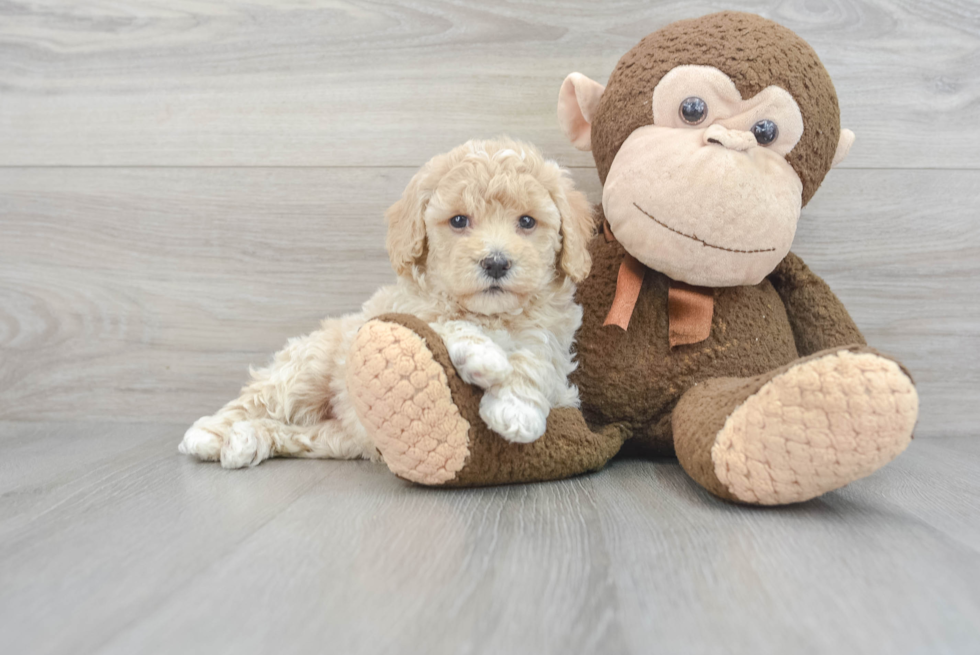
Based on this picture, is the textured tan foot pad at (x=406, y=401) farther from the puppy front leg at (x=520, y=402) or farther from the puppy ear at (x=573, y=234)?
the puppy ear at (x=573, y=234)

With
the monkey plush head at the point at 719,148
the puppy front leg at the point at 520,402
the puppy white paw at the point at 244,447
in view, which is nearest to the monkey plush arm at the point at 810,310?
the monkey plush head at the point at 719,148

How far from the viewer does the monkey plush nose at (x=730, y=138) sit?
0.97 m

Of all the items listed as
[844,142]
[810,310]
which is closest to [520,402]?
[810,310]

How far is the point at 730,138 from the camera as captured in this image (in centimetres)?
97

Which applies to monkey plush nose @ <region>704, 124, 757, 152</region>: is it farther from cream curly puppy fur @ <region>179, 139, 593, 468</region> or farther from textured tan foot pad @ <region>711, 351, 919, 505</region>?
textured tan foot pad @ <region>711, 351, 919, 505</region>

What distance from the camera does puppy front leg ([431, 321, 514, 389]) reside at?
89cm

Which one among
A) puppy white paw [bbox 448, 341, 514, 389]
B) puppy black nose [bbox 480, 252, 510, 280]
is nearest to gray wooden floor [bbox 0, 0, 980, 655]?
puppy white paw [bbox 448, 341, 514, 389]

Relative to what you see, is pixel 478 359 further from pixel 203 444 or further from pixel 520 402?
pixel 203 444

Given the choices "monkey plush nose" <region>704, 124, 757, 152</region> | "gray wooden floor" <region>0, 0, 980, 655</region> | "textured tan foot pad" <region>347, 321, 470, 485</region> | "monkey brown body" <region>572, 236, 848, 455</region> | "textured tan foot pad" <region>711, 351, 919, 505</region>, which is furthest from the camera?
"gray wooden floor" <region>0, 0, 980, 655</region>

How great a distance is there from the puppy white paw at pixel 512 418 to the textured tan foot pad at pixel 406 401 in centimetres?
4

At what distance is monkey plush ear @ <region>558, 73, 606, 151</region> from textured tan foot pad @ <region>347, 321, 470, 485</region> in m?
0.57

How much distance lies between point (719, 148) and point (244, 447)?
2.94ft

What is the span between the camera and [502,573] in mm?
644

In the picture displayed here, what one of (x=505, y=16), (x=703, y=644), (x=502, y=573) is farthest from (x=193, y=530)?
(x=505, y=16)
